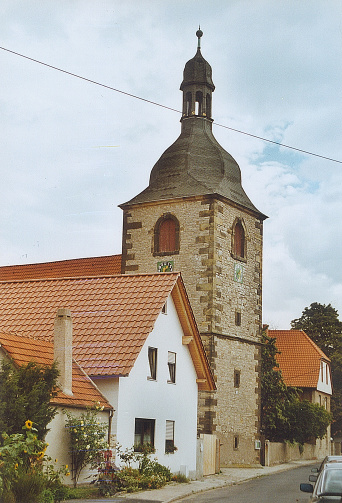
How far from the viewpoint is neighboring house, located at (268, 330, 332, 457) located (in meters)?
53.6

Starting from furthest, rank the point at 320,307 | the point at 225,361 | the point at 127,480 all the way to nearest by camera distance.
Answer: the point at 320,307 → the point at 225,361 → the point at 127,480

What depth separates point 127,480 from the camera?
21609 millimetres

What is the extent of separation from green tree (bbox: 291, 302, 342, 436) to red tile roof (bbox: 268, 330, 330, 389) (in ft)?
26.7

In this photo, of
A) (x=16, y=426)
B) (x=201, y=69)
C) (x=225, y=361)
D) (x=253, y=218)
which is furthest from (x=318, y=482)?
(x=201, y=69)

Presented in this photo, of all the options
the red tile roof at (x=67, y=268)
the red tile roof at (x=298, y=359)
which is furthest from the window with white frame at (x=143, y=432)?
the red tile roof at (x=298, y=359)

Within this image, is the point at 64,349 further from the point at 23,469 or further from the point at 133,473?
the point at 23,469

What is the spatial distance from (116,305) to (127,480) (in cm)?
596

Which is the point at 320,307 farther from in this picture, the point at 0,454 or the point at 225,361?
the point at 0,454

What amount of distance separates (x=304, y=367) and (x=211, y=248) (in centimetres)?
1881

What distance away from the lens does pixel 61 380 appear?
21359 millimetres

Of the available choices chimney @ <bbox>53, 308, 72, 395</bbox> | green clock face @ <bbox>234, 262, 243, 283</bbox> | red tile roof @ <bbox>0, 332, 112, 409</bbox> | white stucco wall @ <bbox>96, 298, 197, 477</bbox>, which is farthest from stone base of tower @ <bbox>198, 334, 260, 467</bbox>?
chimney @ <bbox>53, 308, 72, 395</bbox>

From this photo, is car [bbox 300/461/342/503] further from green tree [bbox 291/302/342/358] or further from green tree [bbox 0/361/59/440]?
green tree [bbox 291/302/342/358]

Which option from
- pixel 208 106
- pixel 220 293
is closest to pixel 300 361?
pixel 220 293

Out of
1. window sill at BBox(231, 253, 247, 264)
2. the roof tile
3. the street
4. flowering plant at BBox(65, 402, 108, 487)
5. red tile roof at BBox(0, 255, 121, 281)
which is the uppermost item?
red tile roof at BBox(0, 255, 121, 281)
